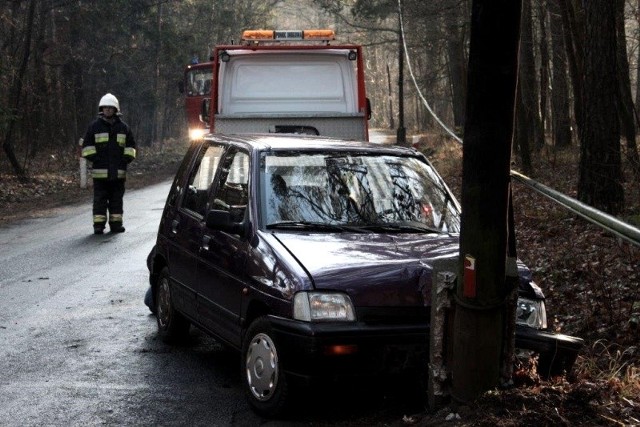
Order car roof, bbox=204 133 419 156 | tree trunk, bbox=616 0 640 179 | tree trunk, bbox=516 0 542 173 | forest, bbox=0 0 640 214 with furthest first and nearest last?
tree trunk, bbox=516 0 542 173, tree trunk, bbox=616 0 640 179, forest, bbox=0 0 640 214, car roof, bbox=204 133 419 156

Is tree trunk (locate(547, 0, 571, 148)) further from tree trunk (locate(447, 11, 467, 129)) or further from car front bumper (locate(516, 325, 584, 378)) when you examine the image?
car front bumper (locate(516, 325, 584, 378))

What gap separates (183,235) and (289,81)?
8.39 meters

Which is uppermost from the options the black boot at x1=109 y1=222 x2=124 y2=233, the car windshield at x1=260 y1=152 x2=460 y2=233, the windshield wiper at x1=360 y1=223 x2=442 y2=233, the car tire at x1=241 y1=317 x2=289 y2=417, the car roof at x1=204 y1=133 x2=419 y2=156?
the car roof at x1=204 y1=133 x2=419 y2=156

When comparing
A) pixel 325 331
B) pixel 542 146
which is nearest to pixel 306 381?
pixel 325 331

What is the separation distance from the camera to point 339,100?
1594cm

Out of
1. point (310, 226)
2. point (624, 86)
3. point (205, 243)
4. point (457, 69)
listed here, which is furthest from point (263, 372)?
point (457, 69)

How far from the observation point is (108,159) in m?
15.8

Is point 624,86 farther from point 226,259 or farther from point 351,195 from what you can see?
point 226,259

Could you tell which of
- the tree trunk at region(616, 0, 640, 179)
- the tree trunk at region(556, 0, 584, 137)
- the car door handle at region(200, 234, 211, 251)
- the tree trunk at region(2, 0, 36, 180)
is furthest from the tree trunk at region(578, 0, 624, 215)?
the tree trunk at region(2, 0, 36, 180)

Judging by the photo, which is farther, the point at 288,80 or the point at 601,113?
the point at 288,80

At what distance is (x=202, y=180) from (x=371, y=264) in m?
2.49

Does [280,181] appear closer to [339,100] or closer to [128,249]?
[128,249]

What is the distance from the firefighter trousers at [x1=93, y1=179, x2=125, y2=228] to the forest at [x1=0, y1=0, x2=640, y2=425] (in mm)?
6203

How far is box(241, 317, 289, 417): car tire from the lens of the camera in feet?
19.7
